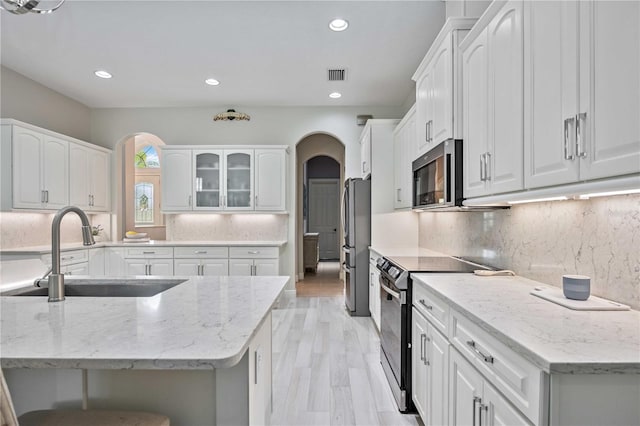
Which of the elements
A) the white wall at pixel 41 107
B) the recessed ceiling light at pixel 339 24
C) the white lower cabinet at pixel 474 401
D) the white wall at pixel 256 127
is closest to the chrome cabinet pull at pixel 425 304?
the white lower cabinet at pixel 474 401

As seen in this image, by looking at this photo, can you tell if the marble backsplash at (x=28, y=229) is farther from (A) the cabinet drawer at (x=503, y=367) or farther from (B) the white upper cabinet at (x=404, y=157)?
(A) the cabinet drawer at (x=503, y=367)

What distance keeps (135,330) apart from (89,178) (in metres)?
4.85

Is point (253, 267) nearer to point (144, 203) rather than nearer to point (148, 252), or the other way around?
point (148, 252)

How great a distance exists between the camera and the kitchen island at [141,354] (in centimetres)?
89

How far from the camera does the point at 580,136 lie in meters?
1.18

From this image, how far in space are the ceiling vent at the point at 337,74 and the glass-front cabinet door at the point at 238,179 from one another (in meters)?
1.71

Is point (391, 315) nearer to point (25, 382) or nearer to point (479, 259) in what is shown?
point (479, 259)

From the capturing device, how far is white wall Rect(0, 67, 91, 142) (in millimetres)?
4098

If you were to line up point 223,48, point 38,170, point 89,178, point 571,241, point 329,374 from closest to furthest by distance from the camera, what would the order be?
point 571,241 → point 329,374 → point 223,48 → point 38,170 → point 89,178

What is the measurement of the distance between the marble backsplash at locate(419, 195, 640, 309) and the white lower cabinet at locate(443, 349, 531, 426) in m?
0.64

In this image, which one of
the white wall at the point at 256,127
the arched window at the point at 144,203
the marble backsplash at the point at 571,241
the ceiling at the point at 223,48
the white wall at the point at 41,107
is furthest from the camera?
the arched window at the point at 144,203

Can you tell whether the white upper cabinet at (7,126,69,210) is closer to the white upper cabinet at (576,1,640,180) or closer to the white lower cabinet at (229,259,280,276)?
the white lower cabinet at (229,259,280,276)

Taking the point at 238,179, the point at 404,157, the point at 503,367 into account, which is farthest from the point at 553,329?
the point at 238,179

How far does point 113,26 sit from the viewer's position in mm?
3232
